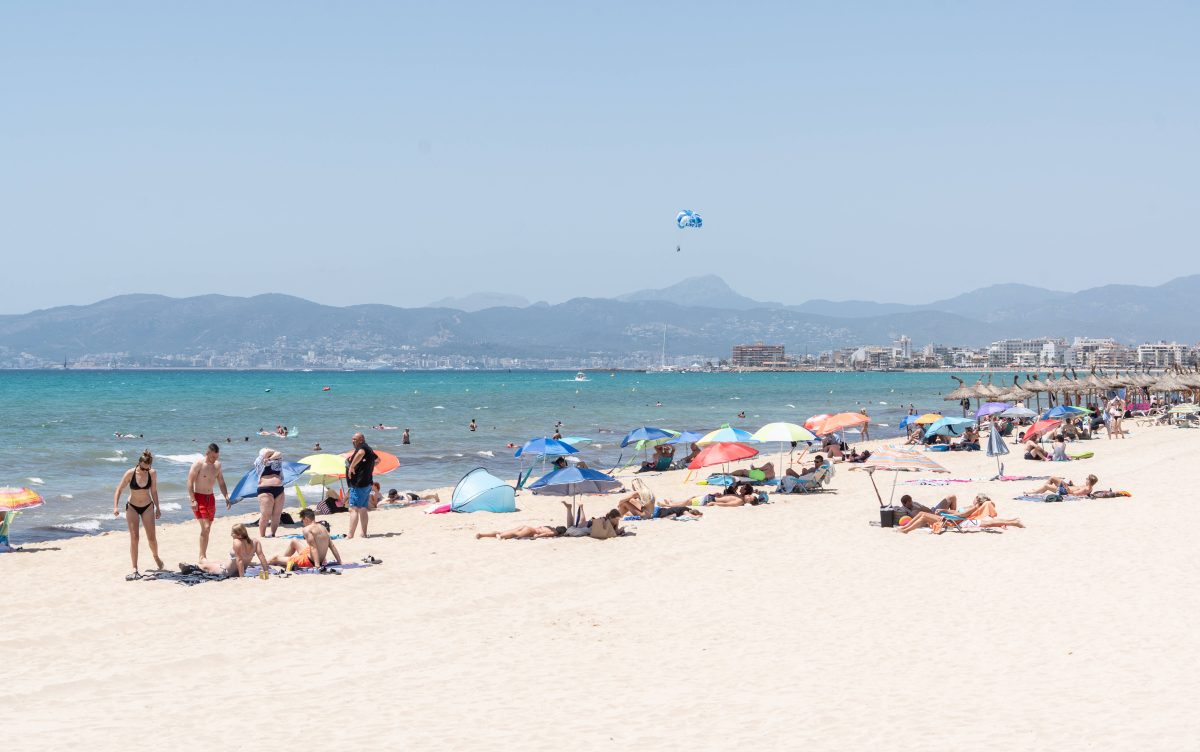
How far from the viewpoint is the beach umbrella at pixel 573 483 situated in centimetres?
1455

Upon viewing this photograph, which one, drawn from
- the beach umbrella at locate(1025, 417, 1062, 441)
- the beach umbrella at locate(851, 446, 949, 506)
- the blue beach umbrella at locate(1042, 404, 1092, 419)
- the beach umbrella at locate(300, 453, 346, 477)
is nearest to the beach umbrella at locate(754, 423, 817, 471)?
the beach umbrella at locate(851, 446, 949, 506)

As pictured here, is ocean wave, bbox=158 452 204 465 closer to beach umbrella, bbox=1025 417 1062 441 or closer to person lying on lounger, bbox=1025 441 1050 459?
person lying on lounger, bbox=1025 441 1050 459

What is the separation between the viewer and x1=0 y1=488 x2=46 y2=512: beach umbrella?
42.9 feet

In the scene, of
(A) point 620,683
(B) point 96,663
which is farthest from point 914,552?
(B) point 96,663

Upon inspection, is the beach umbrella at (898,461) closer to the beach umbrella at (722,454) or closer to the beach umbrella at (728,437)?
the beach umbrella at (722,454)

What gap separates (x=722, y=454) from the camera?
1830 cm

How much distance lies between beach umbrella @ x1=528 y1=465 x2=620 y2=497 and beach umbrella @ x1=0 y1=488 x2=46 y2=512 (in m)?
6.47

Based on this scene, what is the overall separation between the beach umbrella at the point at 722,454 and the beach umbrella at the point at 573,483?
11.9 ft

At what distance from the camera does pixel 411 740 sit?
20.2 ft

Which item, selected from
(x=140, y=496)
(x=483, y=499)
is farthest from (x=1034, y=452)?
(x=140, y=496)

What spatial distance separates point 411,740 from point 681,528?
919 centimetres

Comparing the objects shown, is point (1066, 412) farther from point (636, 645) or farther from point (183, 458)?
point (636, 645)

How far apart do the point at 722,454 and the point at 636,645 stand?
10.1m

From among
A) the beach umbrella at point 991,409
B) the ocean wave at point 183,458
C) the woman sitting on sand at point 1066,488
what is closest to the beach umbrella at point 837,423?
the woman sitting on sand at point 1066,488
